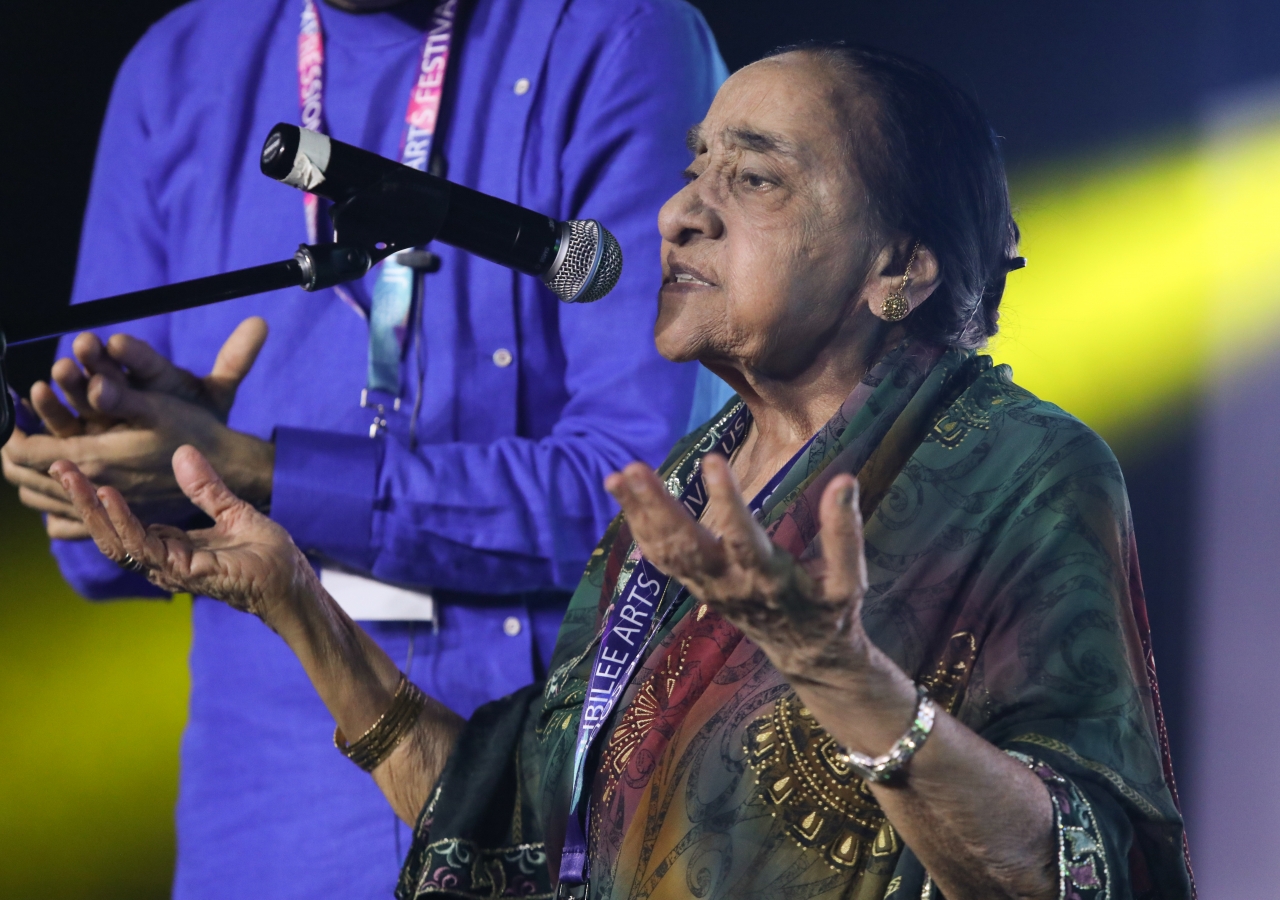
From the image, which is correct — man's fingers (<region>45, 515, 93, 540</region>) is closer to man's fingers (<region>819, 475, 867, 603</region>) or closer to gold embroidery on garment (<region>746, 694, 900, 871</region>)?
gold embroidery on garment (<region>746, 694, 900, 871</region>)

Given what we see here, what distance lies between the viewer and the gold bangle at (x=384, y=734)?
6.27 ft

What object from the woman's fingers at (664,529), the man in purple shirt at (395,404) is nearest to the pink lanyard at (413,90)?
the man in purple shirt at (395,404)

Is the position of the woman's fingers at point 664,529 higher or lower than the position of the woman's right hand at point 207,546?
higher

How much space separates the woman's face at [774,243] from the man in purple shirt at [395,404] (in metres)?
0.47

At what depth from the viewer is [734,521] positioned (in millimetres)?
1051

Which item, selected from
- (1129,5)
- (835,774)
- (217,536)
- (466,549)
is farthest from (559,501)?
(1129,5)

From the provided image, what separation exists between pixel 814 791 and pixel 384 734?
2.35ft

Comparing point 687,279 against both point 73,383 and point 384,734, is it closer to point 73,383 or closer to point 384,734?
point 384,734

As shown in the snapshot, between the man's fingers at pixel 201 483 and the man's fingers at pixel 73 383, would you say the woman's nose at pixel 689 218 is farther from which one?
the man's fingers at pixel 73 383

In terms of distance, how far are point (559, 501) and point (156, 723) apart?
5.58ft

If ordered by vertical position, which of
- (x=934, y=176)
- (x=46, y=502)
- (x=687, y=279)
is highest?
(x=934, y=176)

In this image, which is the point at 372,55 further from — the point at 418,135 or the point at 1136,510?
the point at 1136,510

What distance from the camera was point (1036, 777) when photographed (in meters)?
1.27

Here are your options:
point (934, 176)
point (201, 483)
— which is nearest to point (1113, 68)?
point (934, 176)
